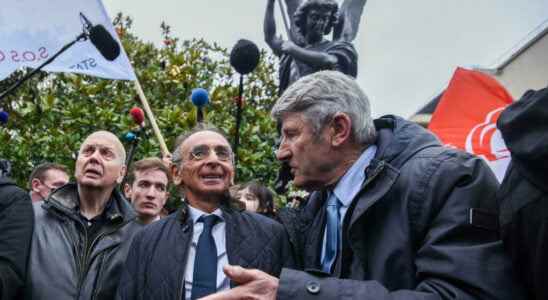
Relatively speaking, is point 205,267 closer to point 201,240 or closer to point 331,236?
point 201,240

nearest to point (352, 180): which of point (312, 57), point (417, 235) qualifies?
point (417, 235)

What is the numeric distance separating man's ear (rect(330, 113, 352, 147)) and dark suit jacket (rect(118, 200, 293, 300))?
0.57m

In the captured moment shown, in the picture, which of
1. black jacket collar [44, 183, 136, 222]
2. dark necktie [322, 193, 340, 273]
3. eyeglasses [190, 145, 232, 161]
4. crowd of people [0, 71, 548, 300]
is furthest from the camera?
black jacket collar [44, 183, 136, 222]

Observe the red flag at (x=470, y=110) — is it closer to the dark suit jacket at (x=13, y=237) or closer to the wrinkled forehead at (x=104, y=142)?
the wrinkled forehead at (x=104, y=142)

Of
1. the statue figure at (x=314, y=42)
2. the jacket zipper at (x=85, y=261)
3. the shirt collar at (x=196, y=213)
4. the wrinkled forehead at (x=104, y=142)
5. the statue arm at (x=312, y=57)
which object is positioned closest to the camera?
the shirt collar at (x=196, y=213)

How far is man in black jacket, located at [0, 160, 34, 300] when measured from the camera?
2.65 meters

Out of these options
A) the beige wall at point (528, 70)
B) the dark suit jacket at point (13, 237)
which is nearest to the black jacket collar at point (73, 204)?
the dark suit jacket at point (13, 237)

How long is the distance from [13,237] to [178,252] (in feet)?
2.68

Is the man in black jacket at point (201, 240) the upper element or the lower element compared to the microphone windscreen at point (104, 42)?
lower

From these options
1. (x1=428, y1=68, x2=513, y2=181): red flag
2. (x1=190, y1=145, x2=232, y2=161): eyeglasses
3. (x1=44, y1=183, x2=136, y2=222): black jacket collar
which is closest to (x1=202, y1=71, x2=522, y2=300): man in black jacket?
(x1=190, y1=145, x2=232, y2=161): eyeglasses

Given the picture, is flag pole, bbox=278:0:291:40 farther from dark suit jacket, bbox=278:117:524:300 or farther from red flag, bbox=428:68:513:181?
dark suit jacket, bbox=278:117:524:300

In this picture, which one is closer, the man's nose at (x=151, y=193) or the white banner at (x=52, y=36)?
the man's nose at (x=151, y=193)

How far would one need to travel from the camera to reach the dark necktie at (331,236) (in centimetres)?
216

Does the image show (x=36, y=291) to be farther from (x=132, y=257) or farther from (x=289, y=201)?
(x=289, y=201)
